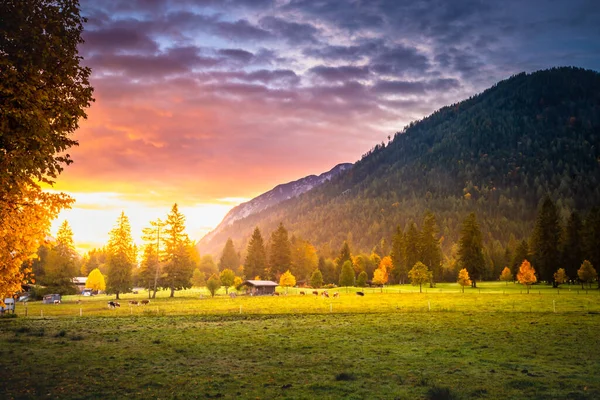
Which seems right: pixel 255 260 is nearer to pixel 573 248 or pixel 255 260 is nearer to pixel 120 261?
pixel 120 261

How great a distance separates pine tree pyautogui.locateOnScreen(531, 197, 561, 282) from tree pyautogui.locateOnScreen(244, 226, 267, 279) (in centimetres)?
7039

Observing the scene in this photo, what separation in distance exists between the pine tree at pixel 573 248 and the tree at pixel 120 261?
95.3 meters

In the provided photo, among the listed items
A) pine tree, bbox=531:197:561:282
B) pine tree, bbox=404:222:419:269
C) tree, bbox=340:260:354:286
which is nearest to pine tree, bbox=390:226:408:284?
pine tree, bbox=404:222:419:269

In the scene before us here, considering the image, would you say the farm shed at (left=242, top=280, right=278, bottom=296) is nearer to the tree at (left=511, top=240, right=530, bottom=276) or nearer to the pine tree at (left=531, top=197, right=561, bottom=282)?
the pine tree at (left=531, top=197, right=561, bottom=282)

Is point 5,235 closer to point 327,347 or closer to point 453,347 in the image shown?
point 327,347

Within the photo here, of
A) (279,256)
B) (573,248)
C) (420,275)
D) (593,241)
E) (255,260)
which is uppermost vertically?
(593,241)

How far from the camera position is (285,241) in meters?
117

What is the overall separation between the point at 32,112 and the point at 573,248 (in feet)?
346

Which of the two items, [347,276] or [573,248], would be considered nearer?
[573,248]

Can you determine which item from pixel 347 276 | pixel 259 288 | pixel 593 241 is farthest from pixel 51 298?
pixel 593 241

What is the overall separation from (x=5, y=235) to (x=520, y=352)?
27.2 m

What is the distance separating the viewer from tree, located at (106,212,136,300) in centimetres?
8212

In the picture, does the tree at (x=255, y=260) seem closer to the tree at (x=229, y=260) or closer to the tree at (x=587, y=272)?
the tree at (x=229, y=260)

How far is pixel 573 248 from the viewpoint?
90.9 meters
